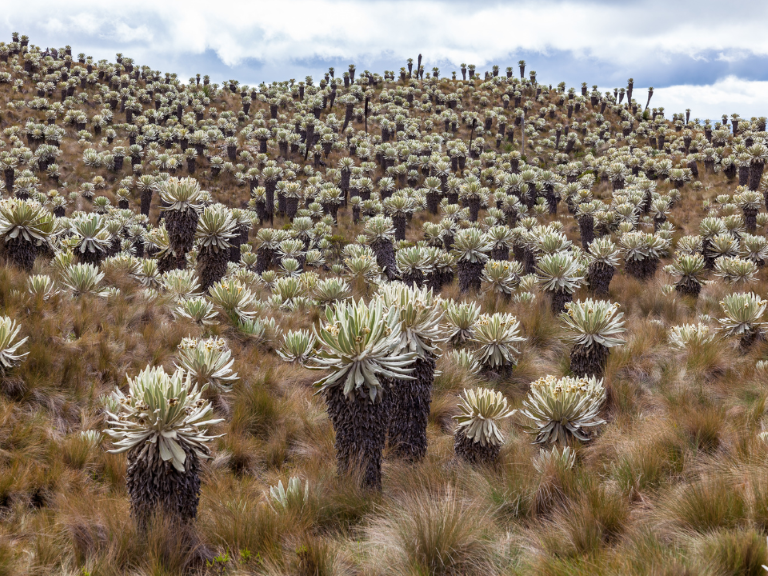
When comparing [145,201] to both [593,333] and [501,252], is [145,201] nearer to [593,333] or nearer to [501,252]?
[501,252]

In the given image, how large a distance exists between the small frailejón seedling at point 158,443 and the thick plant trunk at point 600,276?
33.8ft

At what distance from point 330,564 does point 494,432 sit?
2.22 m

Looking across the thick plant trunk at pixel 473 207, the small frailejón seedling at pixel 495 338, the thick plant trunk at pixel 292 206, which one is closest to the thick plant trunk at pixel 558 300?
the small frailejón seedling at pixel 495 338

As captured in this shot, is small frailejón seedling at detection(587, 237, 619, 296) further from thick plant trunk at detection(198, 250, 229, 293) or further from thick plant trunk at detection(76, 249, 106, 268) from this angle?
thick plant trunk at detection(76, 249, 106, 268)

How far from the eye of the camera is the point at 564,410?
15.2 feet

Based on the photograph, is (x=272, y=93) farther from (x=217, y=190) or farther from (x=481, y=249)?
(x=481, y=249)

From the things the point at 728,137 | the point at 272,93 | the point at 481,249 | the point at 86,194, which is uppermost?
the point at 272,93

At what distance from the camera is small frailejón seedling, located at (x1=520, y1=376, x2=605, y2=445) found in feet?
15.1

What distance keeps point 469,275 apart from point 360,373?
805 cm

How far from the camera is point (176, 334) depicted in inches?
247

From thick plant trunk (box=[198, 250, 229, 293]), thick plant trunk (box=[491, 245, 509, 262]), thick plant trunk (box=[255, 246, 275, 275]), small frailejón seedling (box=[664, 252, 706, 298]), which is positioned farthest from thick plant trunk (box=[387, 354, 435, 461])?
thick plant trunk (box=[255, 246, 275, 275])

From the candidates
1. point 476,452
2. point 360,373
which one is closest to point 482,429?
point 476,452

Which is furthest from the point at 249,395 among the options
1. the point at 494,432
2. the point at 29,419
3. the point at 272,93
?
the point at 272,93

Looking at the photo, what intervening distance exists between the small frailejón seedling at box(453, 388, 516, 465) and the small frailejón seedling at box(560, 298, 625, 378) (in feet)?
7.48
